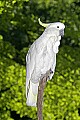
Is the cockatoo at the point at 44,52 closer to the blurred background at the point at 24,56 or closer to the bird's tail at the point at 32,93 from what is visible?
the bird's tail at the point at 32,93

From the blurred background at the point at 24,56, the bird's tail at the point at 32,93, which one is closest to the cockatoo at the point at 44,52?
the bird's tail at the point at 32,93

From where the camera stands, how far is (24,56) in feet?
11.5

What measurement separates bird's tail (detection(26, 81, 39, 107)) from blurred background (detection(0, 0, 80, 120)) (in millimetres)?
1024

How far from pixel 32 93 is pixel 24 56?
4.62ft

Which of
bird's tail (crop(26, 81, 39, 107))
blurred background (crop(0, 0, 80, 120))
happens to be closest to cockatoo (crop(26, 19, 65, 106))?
bird's tail (crop(26, 81, 39, 107))

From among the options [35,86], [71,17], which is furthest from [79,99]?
[35,86]

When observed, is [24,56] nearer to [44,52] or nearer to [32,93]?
[32,93]

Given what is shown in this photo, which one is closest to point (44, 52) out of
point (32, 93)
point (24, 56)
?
point (32, 93)

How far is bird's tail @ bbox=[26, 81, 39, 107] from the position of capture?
6.85ft

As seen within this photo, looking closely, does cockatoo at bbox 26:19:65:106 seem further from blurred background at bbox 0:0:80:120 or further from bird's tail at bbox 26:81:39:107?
blurred background at bbox 0:0:80:120

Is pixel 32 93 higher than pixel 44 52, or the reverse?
→ pixel 44 52

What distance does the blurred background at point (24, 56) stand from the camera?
10.7 ft

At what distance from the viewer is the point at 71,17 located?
3.65 m

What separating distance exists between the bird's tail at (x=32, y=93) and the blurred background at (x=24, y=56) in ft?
3.36
